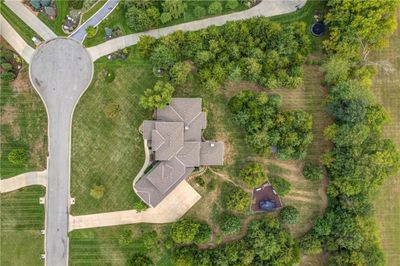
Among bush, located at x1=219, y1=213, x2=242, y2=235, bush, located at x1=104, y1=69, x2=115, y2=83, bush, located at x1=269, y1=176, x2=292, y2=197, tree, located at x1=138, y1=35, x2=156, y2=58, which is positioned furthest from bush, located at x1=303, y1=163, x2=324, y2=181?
bush, located at x1=104, y1=69, x2=115, y2=83

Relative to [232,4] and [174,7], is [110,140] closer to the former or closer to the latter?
[174,7]

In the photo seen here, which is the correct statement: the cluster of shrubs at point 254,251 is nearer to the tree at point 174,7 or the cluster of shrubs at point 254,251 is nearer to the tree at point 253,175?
the tree at point 253,175

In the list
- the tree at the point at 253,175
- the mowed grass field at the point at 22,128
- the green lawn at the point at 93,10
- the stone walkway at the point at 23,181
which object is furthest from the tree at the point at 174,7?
the stone walkway at the point at 23,181

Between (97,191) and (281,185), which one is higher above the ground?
(97,191)

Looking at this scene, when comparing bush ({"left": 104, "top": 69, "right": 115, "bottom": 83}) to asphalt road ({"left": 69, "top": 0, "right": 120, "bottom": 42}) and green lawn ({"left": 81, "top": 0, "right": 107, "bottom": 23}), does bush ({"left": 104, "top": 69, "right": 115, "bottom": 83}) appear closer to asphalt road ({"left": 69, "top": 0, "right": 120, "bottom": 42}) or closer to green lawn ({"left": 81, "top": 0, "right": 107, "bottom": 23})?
asphalt road ({"left": 69, "top": 0, "right": 120, "bottom": 42})

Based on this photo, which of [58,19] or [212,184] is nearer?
[212,184]

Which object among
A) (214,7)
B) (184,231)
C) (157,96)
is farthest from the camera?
(214,7)

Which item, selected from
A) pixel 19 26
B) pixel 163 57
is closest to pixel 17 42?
pixel 19 26
